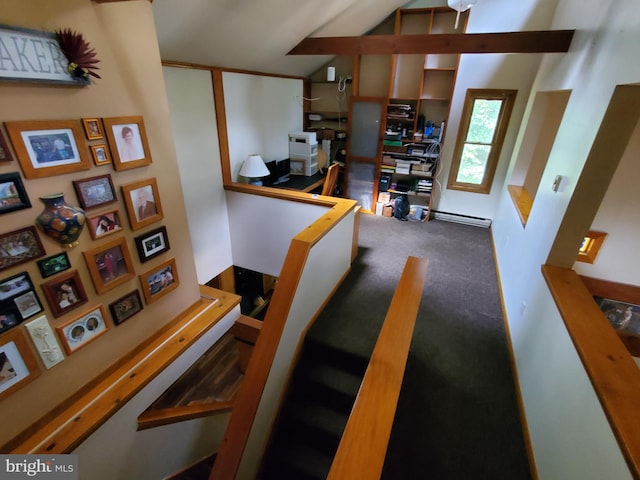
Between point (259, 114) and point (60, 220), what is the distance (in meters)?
3.19

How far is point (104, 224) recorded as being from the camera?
1353 mm

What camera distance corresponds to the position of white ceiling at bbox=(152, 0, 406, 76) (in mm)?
2123

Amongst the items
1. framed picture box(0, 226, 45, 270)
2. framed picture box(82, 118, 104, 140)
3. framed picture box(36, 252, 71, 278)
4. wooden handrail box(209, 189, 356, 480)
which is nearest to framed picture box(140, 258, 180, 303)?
framed picture box(36, 252, 71, 278)

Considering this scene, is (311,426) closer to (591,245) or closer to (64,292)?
(64,292)

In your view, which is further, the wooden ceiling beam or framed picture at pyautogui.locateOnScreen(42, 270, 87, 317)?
the wooden ceiling beam

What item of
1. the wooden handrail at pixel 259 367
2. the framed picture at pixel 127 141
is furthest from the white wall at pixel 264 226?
the framed picture at pixel 127 141

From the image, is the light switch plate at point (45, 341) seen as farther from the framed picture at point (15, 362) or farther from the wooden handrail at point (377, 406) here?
the wooden handrail at point (377, 406)

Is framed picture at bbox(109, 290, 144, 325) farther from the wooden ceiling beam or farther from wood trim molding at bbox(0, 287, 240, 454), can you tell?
the wooden ceiling beam

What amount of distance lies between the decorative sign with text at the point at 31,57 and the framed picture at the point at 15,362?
92cm

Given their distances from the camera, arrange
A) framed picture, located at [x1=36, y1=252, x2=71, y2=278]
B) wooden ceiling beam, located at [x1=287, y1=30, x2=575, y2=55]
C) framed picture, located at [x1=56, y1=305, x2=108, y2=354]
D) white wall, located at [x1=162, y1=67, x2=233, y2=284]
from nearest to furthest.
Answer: framed picture, located at [x1=36, y1=252, x2=71, y2=278], framed picture, located at [x1=56, y1=305, x2=108, y2=354], wooden ceiling beam, located at [x1=287, y1=30, x2=575, y2=55], white wall, located at [x1=162, y1=67, x2=233, y2=284]

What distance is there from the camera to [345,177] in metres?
4.81

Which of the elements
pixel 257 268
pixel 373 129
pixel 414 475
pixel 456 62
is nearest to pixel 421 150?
pixel 373 129

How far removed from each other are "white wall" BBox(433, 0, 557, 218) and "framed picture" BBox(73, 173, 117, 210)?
411 cm

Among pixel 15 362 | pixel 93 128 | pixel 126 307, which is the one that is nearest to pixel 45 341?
pixel 15 362
